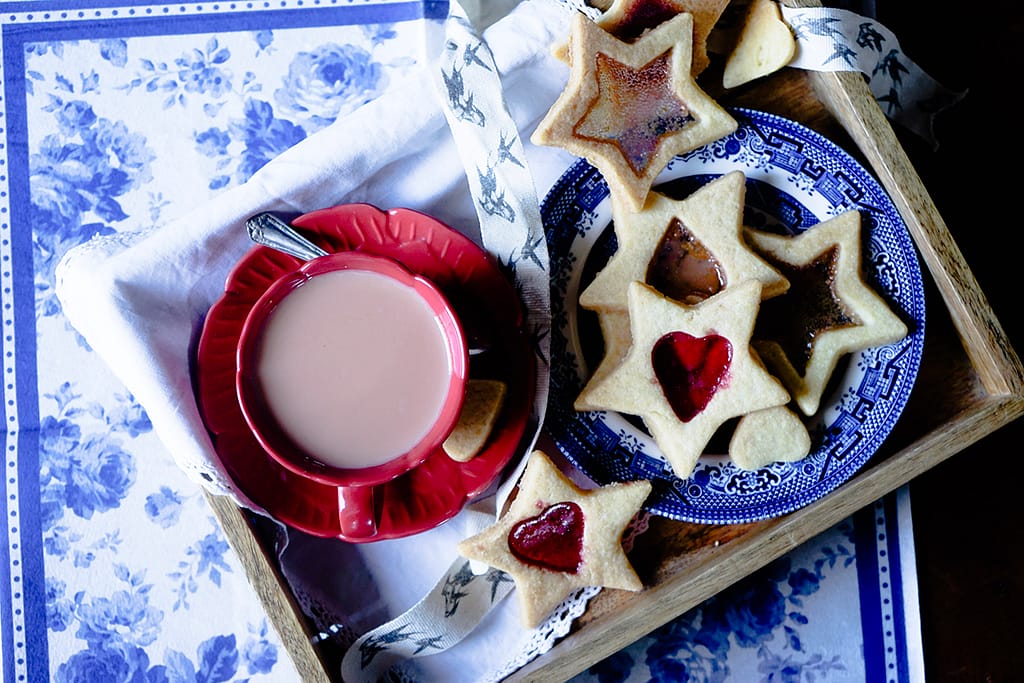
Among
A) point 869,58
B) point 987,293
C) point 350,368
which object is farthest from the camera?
point 987,293

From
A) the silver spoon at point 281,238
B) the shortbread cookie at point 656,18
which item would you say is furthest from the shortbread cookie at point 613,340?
the shortbread cookie at point 656,18

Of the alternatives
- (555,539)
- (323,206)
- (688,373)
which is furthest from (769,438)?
(323,206)

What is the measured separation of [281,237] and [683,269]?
365 mm

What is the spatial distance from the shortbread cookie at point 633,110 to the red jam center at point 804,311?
143 mm

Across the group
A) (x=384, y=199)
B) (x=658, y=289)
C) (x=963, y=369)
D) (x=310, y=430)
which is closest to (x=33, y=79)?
(x=384, y=199)

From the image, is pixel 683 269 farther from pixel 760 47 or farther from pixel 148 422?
pixel 148 422

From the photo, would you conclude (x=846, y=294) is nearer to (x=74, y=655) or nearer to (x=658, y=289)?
(x=658, y=289)

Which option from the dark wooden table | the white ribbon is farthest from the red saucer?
the dark wooden table

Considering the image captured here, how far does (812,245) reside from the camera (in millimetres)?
903

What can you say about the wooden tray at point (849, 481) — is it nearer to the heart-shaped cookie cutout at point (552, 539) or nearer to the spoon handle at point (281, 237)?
the heart-shaped cookie cutout at point (552, 539)

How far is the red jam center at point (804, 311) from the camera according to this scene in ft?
2.98

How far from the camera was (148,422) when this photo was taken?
1026 mm

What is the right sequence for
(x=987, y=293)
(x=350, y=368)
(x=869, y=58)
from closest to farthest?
(x=350, y=368), (x=869, y=58), (x=987, y=293)

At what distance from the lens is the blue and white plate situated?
2.97 ft
